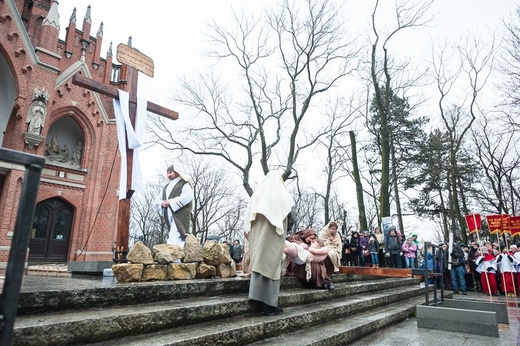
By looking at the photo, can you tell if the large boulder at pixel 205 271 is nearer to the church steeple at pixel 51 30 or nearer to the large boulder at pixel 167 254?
the large boulder at pixel 167 254

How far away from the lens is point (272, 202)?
14.3 ft

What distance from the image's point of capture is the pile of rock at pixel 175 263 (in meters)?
4.05

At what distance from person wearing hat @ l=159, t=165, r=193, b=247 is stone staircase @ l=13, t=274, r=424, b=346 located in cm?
211

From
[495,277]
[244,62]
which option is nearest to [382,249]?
[495,277]

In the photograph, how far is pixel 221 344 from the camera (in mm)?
3018

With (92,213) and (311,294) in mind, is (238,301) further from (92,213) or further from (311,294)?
(92,213)

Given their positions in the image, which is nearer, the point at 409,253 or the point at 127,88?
the point at 127,88

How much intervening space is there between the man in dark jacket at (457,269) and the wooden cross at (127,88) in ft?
40.1

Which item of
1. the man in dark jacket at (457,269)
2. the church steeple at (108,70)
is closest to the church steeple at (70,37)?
the church steeple at (108,70)

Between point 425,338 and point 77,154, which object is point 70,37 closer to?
point 77,154

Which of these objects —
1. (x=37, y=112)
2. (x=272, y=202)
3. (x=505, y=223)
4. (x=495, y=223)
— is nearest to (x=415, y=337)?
(x=272, y=202)

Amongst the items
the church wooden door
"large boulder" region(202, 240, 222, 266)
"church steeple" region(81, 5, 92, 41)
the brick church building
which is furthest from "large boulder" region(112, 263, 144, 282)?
"church steeple" region(81, 5, 92, 41)

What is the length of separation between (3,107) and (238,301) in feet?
55.9

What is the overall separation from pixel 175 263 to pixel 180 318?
4.75ft
